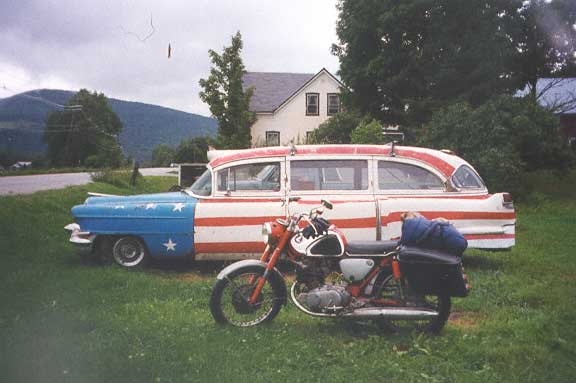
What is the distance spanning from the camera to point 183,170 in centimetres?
1641

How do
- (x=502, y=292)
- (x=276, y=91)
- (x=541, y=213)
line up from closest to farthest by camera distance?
(x=502, y=292) < (x=541, y=213) < (x=276, y=91)

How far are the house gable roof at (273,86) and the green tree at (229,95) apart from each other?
9480 millimetres

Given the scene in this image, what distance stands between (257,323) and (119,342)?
128cm

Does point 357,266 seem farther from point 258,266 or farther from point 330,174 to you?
point 330,174

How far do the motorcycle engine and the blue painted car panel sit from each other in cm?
276

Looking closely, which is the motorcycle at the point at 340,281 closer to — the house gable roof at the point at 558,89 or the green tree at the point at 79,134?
the house gable roof at the point at 558,89

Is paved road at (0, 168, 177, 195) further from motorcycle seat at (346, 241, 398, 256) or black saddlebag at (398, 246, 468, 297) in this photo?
black saddlebag at (398, 246, 468, 297)

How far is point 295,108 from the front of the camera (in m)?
38.5

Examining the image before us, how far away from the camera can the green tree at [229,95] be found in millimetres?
27266

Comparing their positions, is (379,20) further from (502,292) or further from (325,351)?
(325,351)

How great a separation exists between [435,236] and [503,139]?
11.7 meters

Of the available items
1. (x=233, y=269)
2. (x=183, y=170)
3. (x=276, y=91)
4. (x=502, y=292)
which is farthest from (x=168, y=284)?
(x=276, y=91)

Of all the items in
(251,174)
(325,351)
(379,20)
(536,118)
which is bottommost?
(325,351)

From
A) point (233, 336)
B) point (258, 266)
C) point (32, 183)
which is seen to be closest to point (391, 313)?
point (258, 266)
